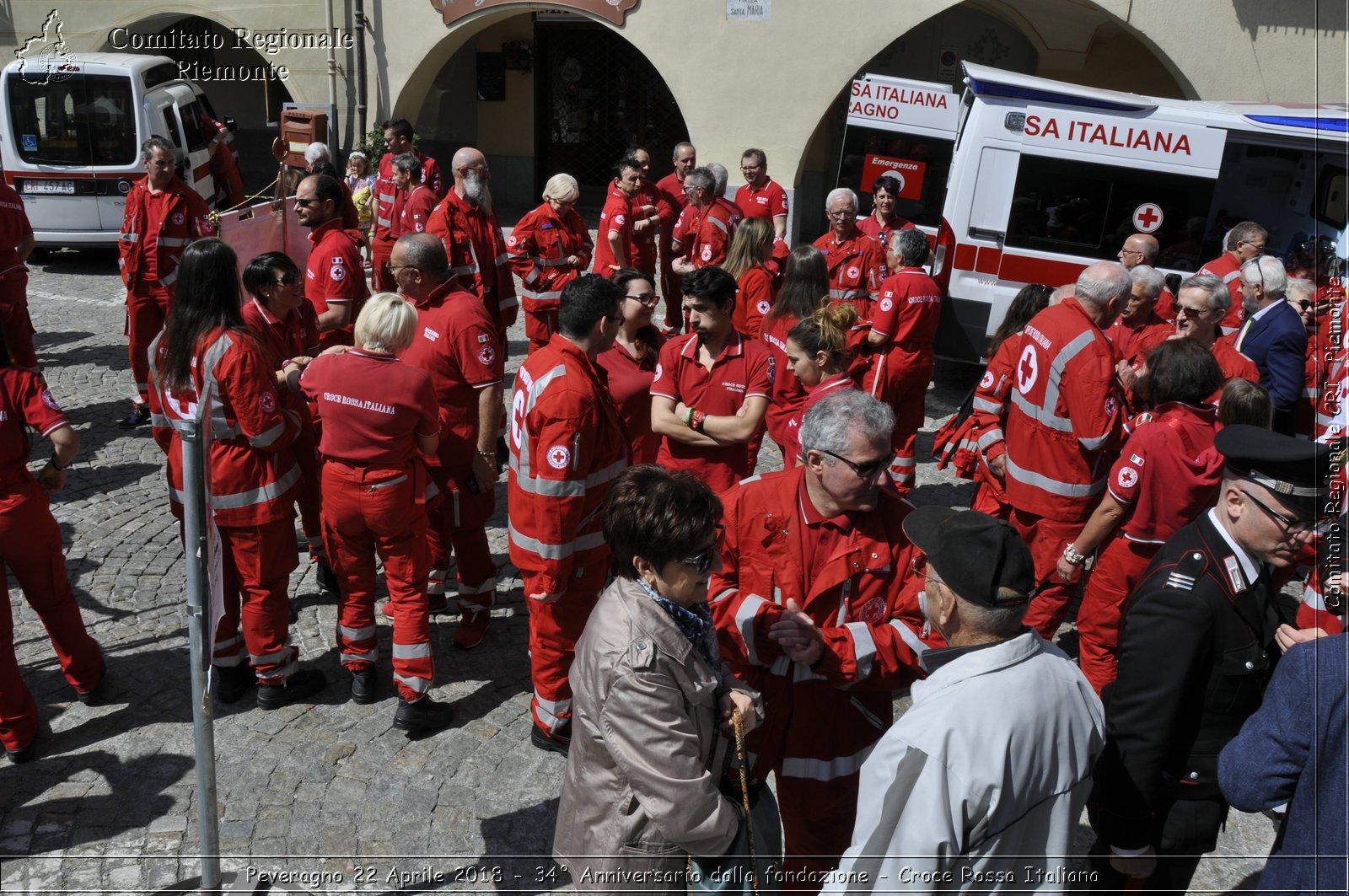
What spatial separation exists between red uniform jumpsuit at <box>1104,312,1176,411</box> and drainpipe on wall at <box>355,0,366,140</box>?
45.7ft

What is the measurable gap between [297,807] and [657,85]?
1726 centimetres

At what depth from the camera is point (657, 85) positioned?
19.7 meters

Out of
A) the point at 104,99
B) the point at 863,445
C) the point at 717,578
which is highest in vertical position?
the point at 104,99

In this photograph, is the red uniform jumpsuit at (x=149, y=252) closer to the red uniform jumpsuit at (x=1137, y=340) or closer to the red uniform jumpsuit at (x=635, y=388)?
the red uniform jumpsuit at (x=635, y=388)

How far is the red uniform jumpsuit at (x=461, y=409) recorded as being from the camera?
5.61 meters

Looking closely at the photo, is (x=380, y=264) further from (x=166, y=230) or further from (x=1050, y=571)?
(x=1050, y=571)

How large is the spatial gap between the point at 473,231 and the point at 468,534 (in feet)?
11.0

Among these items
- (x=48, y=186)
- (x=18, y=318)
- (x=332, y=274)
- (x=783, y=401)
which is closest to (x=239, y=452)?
(x=332, y=274)

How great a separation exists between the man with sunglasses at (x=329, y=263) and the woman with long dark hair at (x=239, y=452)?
189 centimetres

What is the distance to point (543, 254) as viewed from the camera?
8602mm

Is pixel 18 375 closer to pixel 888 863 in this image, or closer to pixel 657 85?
pixel 888 863

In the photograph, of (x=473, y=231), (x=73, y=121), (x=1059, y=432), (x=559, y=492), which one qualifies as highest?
(x=73, y=121)

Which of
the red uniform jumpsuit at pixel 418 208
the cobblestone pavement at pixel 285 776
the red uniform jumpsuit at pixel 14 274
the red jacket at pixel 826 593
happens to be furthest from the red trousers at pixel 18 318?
the red jacket at pixel 826 593

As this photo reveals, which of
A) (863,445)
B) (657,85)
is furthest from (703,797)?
(657,85)
